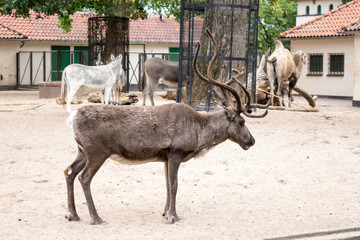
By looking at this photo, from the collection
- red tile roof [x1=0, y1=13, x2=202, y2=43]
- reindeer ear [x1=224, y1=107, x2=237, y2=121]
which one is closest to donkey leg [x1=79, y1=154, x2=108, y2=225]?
reindeer ear [x1=224, y1=107, x2=237, y2=121]

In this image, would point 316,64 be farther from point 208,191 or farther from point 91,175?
point 91,175

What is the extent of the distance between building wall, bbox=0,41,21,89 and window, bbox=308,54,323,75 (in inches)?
641

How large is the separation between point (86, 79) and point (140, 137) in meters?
10.0

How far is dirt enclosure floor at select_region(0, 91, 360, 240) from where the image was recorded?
6273mm

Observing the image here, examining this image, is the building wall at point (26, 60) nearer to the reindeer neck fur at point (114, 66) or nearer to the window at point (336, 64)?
the window at point (336, 64)

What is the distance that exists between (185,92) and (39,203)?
317 inches

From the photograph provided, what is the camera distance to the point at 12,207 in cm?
709

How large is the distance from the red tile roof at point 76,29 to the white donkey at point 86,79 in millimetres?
17386

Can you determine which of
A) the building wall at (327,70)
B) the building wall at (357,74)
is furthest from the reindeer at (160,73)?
the building wall at (327,70)

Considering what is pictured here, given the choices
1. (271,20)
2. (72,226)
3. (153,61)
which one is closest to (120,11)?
(153,61)

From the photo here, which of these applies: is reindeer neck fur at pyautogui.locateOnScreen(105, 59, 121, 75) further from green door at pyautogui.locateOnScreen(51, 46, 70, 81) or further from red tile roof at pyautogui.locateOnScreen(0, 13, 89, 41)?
green door at pyautogui.locateOnScreen(51, 46, 70, 81)

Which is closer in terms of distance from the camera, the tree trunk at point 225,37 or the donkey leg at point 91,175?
the donkey leg at point 91,175

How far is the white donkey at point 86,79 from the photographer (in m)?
15.9

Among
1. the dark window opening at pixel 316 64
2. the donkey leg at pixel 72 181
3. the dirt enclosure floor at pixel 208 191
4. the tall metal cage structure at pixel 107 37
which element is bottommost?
the dirt enclosure floor at pixel 208 191
